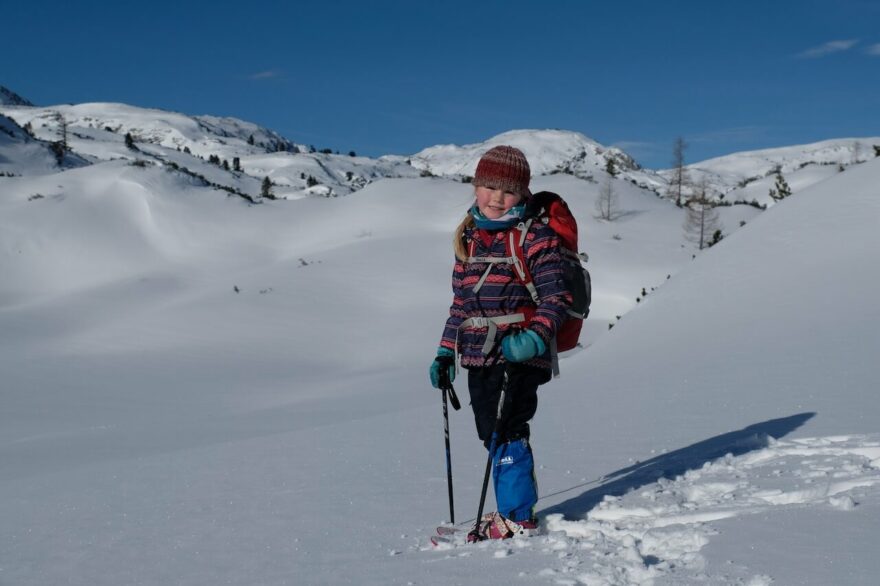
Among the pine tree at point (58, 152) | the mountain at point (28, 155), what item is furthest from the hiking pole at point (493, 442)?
the pine tree at point (58, 152)

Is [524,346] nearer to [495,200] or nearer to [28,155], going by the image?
[495,200]

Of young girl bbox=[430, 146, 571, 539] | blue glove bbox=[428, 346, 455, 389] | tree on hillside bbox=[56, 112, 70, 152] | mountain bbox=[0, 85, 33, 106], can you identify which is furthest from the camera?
mountain bbox=[0, 85, 33, 106]

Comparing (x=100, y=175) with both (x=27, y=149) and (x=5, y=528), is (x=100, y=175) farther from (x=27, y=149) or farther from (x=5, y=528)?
(x=5, y=528)

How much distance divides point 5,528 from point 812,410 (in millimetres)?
4773

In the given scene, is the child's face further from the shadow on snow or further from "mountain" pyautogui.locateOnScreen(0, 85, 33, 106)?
"mountain" pyautogui.locateOnScreen(0, 85, 33, 106)

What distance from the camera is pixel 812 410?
454cm

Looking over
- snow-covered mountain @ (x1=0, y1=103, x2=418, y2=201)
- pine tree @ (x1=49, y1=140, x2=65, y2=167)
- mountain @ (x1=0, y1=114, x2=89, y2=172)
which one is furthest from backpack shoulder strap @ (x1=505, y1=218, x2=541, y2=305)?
snow-covered mountain @ (x1=0, y1=103, x2=418, y2=201)

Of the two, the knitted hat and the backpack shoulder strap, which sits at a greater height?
the knitted hat

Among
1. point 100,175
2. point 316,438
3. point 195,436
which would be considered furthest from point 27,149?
point 316,438

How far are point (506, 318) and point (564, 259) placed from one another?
0.36m

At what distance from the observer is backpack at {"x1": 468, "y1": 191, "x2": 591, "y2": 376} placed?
314 centimetres

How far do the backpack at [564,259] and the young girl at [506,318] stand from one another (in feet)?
0.09

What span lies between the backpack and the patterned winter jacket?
0.03 m

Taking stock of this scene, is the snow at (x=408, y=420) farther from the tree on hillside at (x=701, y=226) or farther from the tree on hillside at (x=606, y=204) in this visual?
the tree on hillside at (x=606, y=204)
